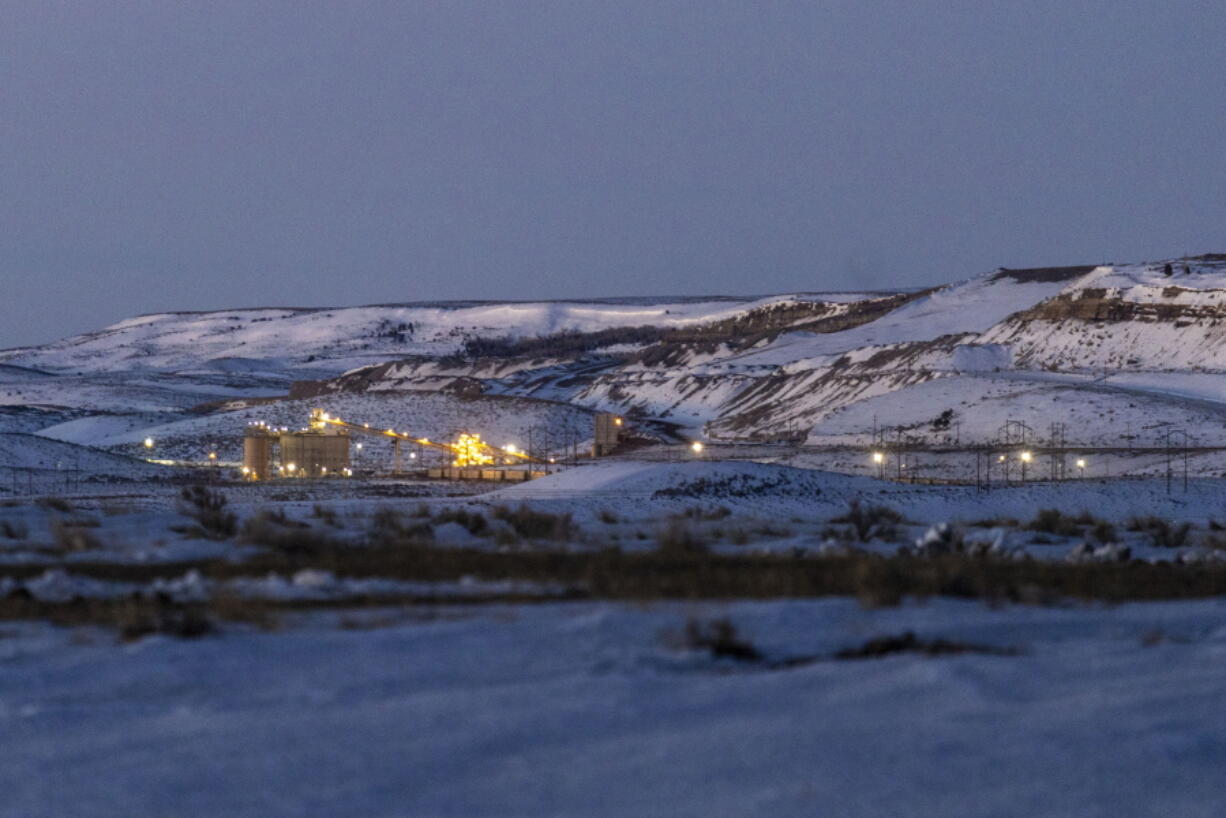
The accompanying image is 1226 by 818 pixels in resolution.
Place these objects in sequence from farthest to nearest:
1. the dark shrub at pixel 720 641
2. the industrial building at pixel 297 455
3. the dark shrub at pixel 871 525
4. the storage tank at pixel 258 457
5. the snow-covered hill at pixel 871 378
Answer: the snow-covered hill at pixel 871 378, the industrial building at pixel 297 455, the storage tank at pixel 258 457, the dark shrub at pixel 871 525, the dark shrub at pixel 720 641

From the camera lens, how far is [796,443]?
3054 inches

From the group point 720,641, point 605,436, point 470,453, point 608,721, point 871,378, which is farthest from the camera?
point 871,378

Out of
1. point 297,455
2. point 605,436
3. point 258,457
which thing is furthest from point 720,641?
point 605,436

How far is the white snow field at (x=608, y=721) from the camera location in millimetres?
7109

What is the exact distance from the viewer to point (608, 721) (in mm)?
7914

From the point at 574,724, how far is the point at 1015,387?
65.7 m

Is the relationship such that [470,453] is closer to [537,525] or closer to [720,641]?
[537,525]

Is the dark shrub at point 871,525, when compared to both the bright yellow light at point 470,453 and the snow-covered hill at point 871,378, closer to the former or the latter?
the snow-covered hill at point 871,378

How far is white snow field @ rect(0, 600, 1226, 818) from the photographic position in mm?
7109

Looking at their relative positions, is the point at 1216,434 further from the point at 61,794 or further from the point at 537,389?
the point at 537,389

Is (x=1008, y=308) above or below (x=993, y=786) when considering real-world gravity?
above

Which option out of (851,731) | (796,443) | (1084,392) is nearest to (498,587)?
(851,731)

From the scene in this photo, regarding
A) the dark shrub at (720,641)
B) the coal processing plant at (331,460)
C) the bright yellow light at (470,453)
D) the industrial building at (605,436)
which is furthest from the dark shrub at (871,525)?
the industrial building at (605,436)

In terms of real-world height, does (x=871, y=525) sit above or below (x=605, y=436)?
below
